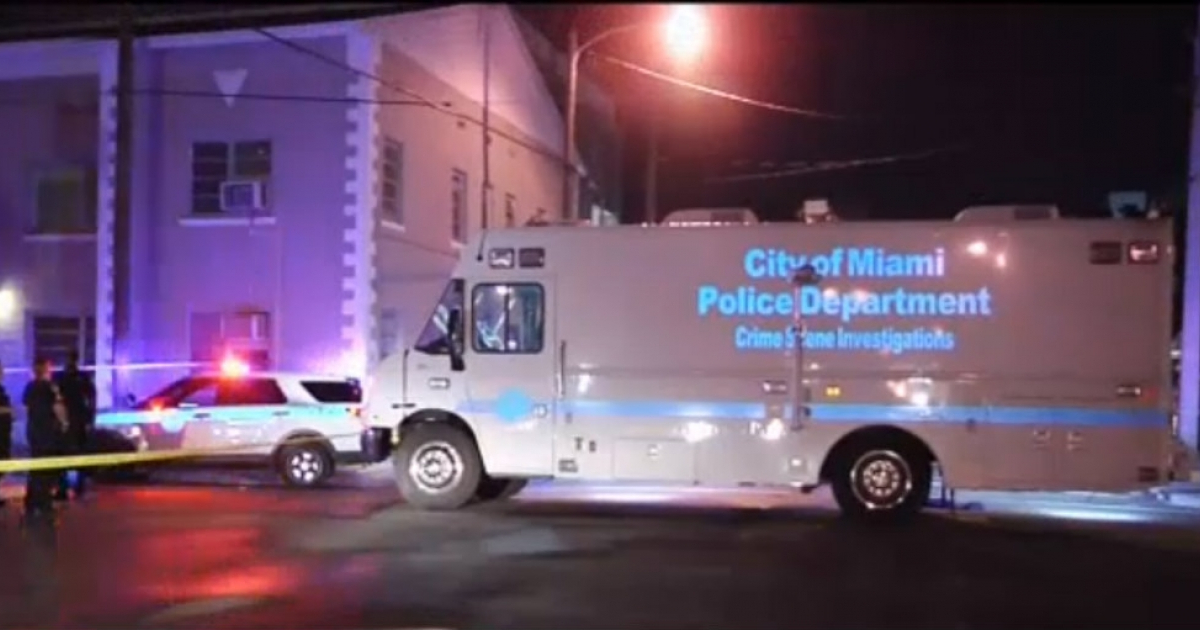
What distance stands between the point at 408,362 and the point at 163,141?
1068 cm

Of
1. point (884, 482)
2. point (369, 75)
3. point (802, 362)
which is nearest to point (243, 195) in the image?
point (369, 75)

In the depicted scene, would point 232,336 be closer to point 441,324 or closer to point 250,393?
point 250,393

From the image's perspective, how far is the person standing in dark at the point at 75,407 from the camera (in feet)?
51.7

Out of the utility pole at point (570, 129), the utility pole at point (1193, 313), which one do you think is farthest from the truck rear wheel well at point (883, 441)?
the utility pole at point (1193, 313)

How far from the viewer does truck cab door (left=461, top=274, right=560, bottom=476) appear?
576 inches

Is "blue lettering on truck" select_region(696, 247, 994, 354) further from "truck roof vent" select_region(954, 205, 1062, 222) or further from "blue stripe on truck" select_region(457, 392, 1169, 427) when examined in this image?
"blue stripe on truck" select_region(457, 392, 1169, 427)

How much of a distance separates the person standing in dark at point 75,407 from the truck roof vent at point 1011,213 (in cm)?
987

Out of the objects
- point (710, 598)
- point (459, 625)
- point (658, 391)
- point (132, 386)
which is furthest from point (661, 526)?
point (132, 386)

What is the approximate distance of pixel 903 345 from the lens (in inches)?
545

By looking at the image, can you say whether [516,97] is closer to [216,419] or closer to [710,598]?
[216,419]

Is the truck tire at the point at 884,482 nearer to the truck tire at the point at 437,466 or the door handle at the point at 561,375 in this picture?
the door handle at the point at 561,375

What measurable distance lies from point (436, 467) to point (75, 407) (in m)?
4.37

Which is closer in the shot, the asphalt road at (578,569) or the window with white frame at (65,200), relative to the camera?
the asphalt road at (578,569)

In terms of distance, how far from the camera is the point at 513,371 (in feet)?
48.3
